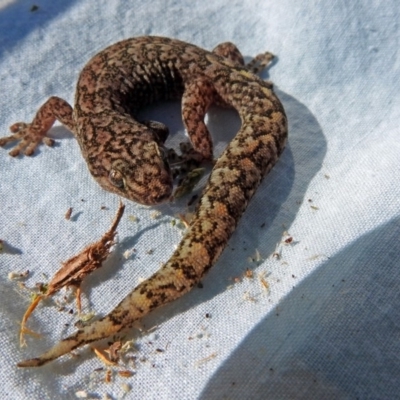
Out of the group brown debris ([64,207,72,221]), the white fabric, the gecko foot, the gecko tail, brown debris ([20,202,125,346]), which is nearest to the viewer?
the gecko tail

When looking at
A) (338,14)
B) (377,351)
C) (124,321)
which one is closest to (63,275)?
(124,321)

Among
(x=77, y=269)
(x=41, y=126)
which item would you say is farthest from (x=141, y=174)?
(x=41, y=126)

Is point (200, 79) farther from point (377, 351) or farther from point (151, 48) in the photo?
point (377, 351)

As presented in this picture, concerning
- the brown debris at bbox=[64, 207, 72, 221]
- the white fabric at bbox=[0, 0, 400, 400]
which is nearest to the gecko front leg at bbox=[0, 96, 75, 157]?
the white fabric at bbox=[0, 0, 400, 400]

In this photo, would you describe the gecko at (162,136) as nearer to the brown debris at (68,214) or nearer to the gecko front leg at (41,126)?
the gecko front leg at (41,126)

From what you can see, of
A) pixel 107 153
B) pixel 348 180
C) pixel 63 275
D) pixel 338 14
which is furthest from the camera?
pixel 338 14

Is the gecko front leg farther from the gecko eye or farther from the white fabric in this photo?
the gecko eye

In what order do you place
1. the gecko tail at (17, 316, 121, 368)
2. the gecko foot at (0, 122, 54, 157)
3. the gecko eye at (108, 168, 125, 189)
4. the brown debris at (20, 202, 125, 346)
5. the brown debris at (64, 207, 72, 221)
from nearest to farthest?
1. the gecko tail at (17, 316, 121, 368)
2. the brown debris at (20, 202, 125, 346)
3. the gecko eye at (108, 168, 125, 189)
4. the brown debris at (64, 207, 72, 221)
5. the gecko foot at (0, 122, 54, 157)
